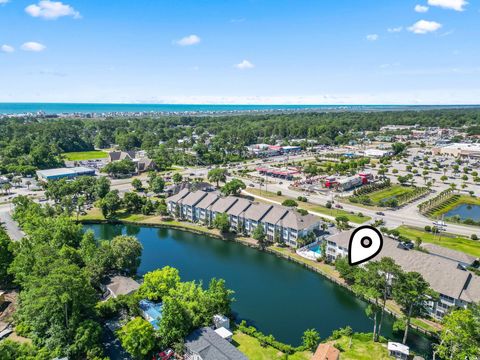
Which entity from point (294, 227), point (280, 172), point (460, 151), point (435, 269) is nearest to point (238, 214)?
point (294, 227)

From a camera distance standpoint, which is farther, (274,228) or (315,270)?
(274,228)

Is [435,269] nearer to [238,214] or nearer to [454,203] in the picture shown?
[238,214]

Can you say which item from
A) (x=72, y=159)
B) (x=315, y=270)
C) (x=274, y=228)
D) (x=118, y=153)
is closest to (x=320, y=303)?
(x=315, y=270)

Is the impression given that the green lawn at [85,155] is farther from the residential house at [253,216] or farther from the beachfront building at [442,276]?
the beachfront building at [442,276]

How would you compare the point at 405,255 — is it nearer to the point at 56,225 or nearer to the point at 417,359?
the point at 417,359

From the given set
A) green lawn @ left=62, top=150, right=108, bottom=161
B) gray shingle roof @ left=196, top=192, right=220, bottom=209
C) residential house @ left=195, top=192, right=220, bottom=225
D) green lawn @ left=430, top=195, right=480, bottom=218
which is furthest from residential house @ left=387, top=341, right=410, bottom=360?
green lawn @ left=62, top=150, right=108, bottom=161

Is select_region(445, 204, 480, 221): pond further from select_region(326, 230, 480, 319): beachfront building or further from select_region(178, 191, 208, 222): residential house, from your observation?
select_region(178, 191, 208, 222): residential house
